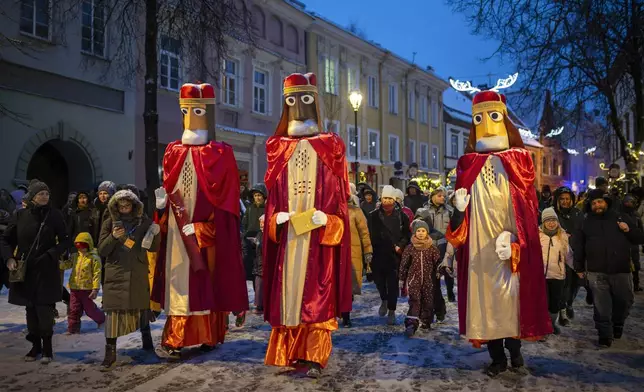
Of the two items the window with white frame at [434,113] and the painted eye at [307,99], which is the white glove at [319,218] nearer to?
the painted eye at [307,99]

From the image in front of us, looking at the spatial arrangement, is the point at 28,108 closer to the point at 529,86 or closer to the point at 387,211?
the point at 387,211

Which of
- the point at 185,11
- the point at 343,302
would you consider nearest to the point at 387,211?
the point at 343,302

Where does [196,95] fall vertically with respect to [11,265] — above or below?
above

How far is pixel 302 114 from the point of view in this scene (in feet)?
19.0

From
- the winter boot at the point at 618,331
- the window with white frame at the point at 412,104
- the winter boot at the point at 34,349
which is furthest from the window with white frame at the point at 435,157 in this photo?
the winter boot at the point at 34,349

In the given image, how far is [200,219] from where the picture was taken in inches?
242

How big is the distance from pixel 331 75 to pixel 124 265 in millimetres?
23063

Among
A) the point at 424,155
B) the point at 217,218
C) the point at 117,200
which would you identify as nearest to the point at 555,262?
the point at 217,218

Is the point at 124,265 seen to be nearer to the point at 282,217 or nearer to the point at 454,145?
the point at 282,217

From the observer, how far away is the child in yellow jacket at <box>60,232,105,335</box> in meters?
7.24

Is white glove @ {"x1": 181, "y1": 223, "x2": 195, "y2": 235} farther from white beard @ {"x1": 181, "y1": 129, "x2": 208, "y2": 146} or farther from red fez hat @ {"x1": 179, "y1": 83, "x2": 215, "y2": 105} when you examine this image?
red fez hat @ {"x1": 179, "y1": 83, "x2": 215, "y2": 105}

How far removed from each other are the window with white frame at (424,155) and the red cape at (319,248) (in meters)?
32.1

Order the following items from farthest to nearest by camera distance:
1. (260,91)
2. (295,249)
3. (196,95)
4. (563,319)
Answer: (260,91), (563,319), (196,95), (295,249)

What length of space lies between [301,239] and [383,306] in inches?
131
